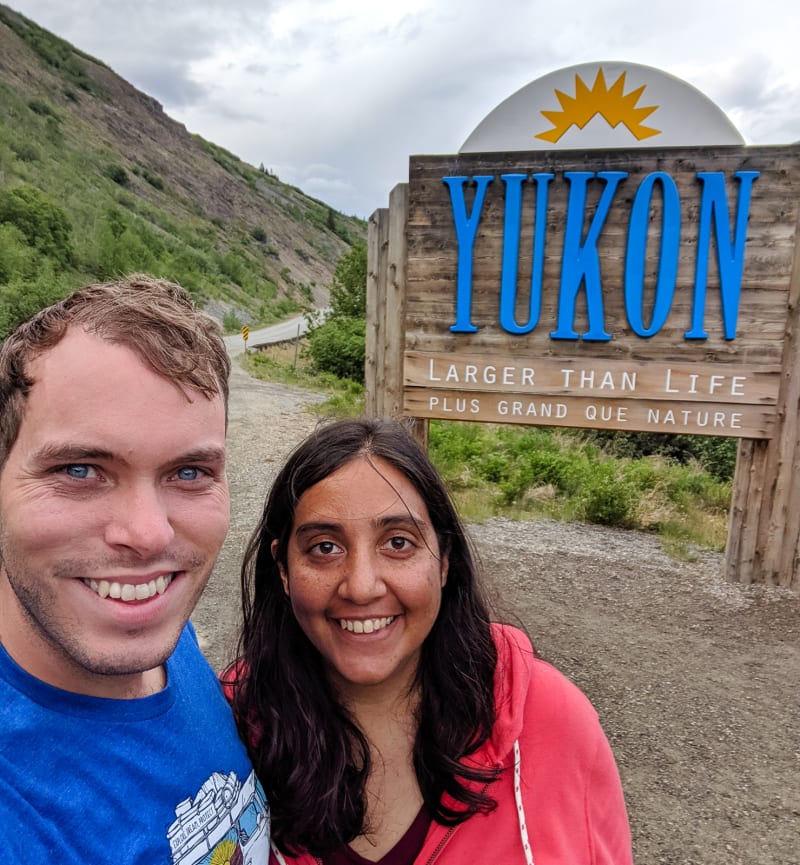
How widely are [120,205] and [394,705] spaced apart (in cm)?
4120

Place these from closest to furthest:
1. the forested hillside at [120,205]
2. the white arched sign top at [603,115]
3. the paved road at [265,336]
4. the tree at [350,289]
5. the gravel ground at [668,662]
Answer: the gravel ground at [668,662]
the white arched sign top at [603,115]
the forested hillside at [120,205]
the tree at [350,289]
the paved road at [265,336]

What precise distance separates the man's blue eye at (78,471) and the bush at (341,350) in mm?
18934

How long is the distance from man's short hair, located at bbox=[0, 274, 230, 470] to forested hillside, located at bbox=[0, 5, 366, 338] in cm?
1401

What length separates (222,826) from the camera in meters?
1.11

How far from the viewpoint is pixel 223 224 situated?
5525 centimetres

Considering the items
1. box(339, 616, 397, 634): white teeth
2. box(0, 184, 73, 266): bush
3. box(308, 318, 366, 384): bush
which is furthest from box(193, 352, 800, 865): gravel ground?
box(0, 184, 73, 266): bush

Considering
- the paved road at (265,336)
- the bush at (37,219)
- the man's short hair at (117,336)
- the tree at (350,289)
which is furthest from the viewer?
the paved road at (265,336)

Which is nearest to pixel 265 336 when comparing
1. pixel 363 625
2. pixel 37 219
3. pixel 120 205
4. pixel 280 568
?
pixel 37 219

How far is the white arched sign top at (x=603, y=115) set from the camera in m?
4.23

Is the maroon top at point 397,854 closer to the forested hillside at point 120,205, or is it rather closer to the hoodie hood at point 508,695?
the hoodie hood at point 508,695

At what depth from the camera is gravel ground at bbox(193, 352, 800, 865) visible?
2676 mm

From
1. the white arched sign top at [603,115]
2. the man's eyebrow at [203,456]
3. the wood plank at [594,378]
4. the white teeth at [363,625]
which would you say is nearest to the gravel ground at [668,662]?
the white teeth at [363,625]

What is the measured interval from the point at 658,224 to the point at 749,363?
112 cm

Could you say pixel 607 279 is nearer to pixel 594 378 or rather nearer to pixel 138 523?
pixel 594 378
